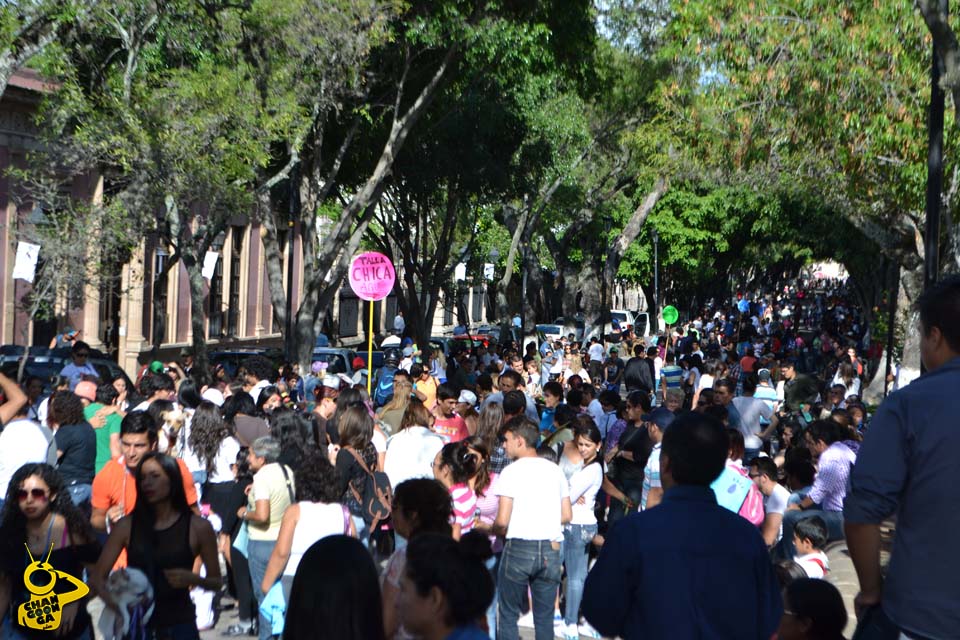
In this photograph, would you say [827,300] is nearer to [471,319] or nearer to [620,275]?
[471,319]

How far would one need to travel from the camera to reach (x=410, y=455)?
960 cm

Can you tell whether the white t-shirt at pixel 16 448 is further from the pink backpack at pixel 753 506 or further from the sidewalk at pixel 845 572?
the sidewalk at pixel 845 572

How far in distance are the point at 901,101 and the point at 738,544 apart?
12175 millimetres

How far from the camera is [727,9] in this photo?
54.6 ft

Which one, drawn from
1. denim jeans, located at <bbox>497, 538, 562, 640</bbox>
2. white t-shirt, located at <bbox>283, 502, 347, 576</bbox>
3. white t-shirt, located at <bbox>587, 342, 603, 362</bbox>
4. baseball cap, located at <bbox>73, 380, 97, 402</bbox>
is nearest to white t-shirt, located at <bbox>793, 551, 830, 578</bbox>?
denim jeans, located at <bbox>497, 538, 562, 640</bbox>

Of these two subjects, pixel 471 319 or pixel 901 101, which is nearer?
pixel 901 101

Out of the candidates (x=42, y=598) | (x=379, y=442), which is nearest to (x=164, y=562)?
(x=42, y=598)

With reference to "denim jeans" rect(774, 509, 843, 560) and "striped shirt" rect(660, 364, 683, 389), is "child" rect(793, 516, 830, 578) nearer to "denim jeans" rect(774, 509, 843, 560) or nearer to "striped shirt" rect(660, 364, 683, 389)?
"denim jeans" rect(774, 509, 843, 560)

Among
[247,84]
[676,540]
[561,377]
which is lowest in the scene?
[676,540]

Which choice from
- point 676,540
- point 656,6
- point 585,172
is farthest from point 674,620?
point 585,172

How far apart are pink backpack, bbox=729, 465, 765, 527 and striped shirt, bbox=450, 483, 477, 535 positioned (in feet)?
5.46

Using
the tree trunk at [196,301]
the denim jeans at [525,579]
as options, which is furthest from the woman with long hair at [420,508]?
the tree trunk at [196,301]

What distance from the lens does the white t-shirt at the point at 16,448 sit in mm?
8203

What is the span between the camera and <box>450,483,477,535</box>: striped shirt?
7.95m
